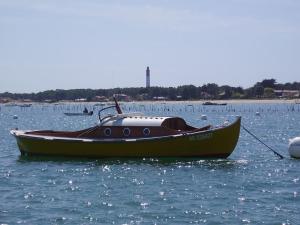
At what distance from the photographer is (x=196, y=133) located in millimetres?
34219

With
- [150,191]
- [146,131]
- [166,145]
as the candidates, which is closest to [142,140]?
[146,131]

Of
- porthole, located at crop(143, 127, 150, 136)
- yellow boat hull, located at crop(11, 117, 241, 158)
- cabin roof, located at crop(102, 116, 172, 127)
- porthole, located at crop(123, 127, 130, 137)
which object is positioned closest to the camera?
yellow boat hull, located at crop(11, 117, 241, 158)

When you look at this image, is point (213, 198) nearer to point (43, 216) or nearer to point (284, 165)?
point (43, 216)

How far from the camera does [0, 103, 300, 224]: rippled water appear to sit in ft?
68.1

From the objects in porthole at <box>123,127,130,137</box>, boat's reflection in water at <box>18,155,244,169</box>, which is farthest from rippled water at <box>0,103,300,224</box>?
porthole at <box>123,127,130,137</box>

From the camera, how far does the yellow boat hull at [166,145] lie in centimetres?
3447

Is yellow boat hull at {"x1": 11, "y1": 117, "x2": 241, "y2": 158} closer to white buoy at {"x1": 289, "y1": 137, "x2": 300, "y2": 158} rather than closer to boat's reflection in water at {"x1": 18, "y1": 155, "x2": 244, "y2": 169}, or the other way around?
boat's reflection in water at {"x1": 18, "y1": 155, "x2": 244, "y2": 169}

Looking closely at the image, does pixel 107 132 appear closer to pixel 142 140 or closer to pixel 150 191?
pixel 142 140

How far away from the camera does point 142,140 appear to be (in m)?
34.9

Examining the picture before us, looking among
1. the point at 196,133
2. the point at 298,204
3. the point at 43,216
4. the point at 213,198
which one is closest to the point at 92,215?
the point at 43,216

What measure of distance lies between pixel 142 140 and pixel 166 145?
1279 mm

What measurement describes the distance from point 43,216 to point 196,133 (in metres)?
14.7

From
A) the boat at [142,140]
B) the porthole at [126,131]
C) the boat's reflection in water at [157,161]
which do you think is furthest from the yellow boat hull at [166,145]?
the porthole at [126,131]

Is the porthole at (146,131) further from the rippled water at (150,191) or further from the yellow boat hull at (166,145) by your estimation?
the rippled water at (150,191)
